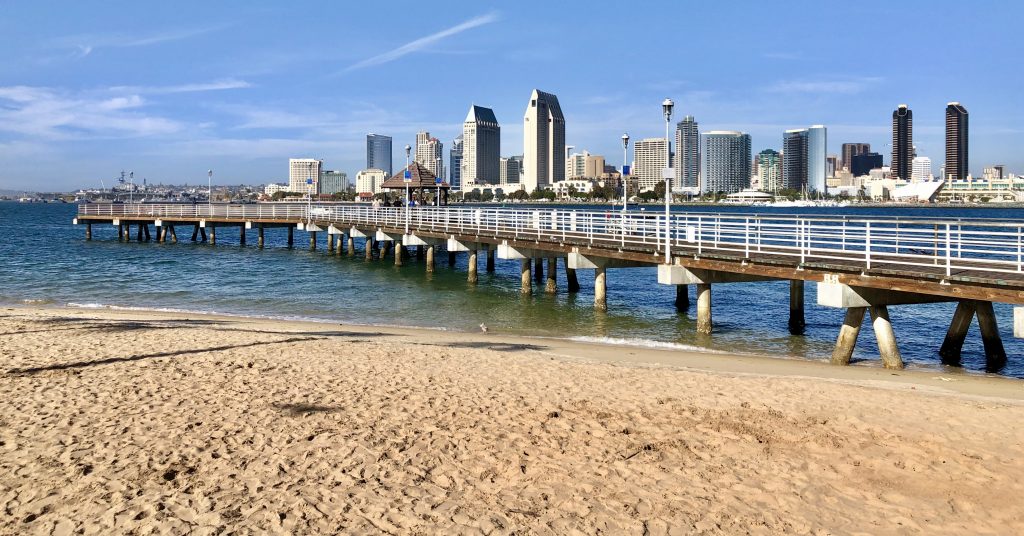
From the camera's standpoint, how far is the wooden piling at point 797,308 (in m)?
18.9

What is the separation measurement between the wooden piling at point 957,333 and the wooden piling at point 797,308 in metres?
3.83

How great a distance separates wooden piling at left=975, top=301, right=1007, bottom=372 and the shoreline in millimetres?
755

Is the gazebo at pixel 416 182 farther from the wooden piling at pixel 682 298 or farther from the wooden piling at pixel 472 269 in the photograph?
the wooden piling at pixel 682 298

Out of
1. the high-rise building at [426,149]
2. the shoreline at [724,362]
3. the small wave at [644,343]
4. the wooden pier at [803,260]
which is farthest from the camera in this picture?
the high-rise building at [426,149]

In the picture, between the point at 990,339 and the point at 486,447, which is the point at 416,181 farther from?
the point at 486,447

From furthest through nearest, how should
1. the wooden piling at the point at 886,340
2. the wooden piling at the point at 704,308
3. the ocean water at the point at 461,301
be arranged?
the wooden piling at the point at 704,308 < the ocean water at the point at 461,301 < the wooden piling at the point at 886,340

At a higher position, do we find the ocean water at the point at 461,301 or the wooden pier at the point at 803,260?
the wooden pier at the point at 803,260

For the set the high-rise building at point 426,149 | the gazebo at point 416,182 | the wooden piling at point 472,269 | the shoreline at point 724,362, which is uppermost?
the high-rise building at point 426,149

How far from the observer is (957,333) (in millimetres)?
15281

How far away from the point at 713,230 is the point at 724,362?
6.53 meters

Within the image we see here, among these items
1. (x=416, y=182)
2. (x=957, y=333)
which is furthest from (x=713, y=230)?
(x=416, y=182)

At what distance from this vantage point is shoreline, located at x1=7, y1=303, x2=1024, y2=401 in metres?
11.8

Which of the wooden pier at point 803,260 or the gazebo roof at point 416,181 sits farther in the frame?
the gazebo roof at point 416,181

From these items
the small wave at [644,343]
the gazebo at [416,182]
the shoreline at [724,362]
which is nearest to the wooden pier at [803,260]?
the shoreline at [724,362]
